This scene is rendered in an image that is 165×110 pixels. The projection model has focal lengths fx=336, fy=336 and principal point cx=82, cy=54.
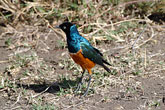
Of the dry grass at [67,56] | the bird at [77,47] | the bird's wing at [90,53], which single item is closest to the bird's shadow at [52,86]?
the dry grass at [67,56]

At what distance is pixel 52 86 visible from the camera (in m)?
5.81

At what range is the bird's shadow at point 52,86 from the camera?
5668mm

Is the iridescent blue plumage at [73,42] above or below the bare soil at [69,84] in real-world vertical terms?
above

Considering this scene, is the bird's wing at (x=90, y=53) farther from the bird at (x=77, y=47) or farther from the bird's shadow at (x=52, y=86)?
the bird's shadow at (x=52, y=86)

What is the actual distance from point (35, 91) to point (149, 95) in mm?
1868

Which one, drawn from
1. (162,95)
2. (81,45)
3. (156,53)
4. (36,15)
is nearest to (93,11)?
(36,15)

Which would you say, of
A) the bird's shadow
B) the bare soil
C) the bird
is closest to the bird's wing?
the bird

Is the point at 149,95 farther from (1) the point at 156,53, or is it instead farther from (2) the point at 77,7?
(2) the point at 77,7

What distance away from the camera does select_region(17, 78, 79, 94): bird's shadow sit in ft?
18.6

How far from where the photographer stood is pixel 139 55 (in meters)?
6.86

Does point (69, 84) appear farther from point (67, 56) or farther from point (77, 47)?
point (67, 56)

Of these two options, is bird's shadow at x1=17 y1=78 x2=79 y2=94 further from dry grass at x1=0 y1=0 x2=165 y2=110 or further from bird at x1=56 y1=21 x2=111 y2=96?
bird at x1=56 y1=21 x2=111 y2=96

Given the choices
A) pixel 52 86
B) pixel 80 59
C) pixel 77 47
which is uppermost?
pixel 77 47

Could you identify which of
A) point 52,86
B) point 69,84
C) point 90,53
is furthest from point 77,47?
point 52,86
